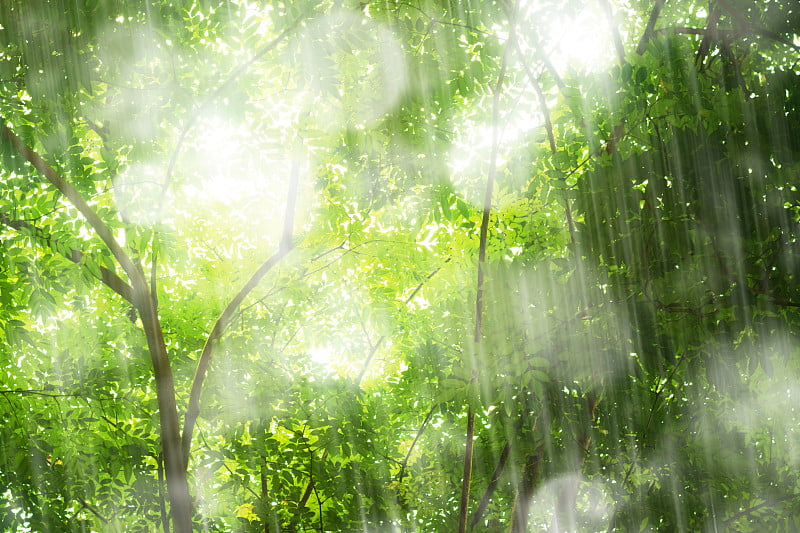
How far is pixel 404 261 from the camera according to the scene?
5.80 metres

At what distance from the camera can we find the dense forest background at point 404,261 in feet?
8.99

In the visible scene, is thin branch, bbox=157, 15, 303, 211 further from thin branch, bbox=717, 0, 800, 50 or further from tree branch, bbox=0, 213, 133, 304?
thin branch, bbox=717, 0, 800, 50

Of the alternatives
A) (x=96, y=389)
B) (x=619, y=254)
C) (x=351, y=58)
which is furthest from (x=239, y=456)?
(x=619, y=254)

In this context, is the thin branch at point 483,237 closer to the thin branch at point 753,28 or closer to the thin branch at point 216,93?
the thin branch at point 753,28

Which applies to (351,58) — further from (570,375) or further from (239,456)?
(239,456)

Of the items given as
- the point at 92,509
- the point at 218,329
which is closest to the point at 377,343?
the point at 218,329

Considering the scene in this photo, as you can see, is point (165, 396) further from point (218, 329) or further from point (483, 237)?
point (483, 237)

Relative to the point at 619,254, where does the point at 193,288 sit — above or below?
above

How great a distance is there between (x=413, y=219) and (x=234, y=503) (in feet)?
9.96

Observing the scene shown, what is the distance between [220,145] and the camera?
5344mm

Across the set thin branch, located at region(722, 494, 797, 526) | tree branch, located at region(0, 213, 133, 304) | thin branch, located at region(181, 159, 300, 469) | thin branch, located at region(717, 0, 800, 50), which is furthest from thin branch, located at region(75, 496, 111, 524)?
thin branch, located at region(717, 0, 800, 50)

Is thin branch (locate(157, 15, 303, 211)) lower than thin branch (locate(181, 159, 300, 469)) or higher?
higher

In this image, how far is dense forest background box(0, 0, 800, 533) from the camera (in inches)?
108

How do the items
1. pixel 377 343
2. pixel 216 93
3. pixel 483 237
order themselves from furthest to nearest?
1. pixel 377 343
2. pixel 216 93
3. pixel 483 237
